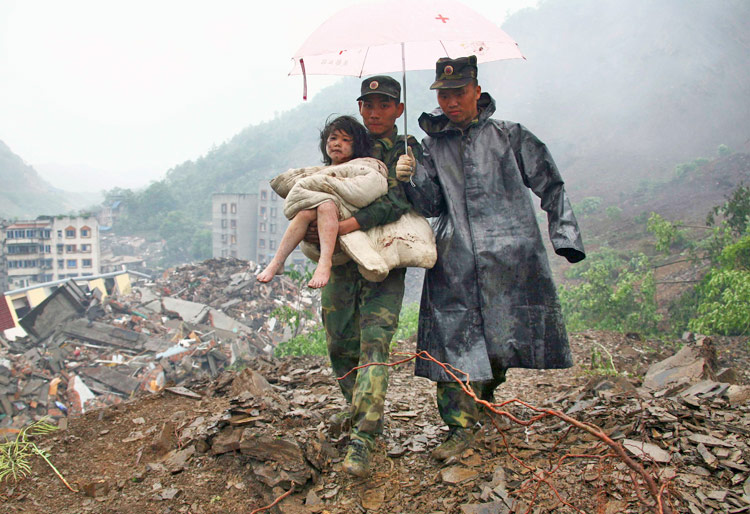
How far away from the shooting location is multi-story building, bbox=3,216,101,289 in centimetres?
2795

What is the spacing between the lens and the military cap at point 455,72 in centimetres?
271

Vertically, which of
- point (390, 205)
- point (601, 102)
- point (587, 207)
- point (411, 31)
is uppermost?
point (601, 102)

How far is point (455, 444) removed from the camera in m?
2.72

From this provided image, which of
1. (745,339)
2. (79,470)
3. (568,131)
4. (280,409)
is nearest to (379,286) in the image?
(280,409)

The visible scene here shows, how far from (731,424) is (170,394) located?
3799 mm

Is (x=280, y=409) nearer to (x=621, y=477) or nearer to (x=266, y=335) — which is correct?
(x=621, y=477)

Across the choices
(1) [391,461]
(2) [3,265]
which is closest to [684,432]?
(1) [391,461]

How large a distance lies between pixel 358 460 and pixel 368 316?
0.74 metres

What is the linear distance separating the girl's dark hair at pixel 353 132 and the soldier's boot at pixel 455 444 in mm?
1638

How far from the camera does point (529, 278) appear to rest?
2.81m

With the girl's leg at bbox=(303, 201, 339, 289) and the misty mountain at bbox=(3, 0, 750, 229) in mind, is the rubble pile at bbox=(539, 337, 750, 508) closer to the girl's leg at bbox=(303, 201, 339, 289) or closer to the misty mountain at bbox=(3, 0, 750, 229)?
the girl's leg at bbox=(303, 201, 339, 289)

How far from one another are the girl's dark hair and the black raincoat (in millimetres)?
354

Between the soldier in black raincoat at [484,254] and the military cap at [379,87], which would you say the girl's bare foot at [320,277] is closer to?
the soldier in black raincoat at [484,254]

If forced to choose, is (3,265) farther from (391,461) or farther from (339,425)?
A: (391,461)
